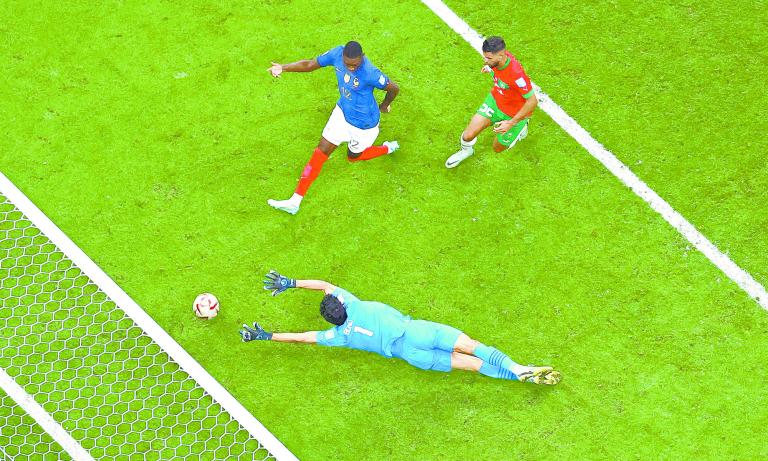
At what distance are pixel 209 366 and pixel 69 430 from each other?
1.52 metres

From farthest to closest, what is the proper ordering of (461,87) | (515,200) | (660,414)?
(461,87) → (515,200) → (660,414)

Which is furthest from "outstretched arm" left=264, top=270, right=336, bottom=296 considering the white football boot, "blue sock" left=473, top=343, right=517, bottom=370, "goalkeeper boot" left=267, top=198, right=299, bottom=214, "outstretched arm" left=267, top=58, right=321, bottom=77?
the white football boot

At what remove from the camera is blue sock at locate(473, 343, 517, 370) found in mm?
7090

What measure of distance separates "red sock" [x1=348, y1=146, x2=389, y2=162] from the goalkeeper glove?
5.68 feet

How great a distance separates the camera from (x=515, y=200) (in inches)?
318

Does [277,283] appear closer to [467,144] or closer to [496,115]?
[467,144]

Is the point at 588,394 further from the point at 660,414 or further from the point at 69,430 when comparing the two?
the point at 69,430

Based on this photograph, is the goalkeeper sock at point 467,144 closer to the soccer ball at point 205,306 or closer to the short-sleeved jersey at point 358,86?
the short-sleeved jersey at point 358,86

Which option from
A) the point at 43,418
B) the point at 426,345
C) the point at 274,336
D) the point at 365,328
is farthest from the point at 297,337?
the point at 43,418

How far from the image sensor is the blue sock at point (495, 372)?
718cm

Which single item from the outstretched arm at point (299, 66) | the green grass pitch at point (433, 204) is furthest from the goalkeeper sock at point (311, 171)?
the outstretched arm at point (299, 66)

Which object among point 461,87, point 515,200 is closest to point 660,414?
point 515,200

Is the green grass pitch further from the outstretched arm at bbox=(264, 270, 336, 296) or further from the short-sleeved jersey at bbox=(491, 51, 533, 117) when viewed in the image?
the short-sleeved jersey at bbox=(491, 51, 533, 117)

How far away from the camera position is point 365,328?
22.8 feet
